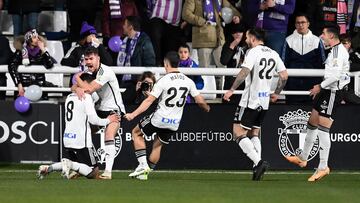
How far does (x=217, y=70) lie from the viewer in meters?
21.5

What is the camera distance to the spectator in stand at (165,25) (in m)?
22.9

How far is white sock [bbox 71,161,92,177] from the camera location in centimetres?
1772

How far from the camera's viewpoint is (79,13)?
23094 mm

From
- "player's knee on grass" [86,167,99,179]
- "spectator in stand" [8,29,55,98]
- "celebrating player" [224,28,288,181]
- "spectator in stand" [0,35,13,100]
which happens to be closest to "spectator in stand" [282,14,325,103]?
"celebrating player" [224,28,288,181]

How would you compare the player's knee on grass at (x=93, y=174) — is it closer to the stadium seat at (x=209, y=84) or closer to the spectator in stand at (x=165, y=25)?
the stadium seat at (x=209, y=84)

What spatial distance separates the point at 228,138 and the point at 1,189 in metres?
6.96

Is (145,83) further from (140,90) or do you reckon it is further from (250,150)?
(250,150)

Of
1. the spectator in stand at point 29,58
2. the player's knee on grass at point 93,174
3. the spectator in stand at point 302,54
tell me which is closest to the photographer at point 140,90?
the spectator in stand at point 29,58

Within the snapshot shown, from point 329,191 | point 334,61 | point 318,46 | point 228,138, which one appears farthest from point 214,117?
point 329,191

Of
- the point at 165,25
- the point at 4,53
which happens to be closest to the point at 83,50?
the point at 4,53

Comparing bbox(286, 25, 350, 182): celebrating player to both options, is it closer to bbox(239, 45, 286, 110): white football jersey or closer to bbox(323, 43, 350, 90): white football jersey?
bbox(323, 43, 350, 90): white football jersey

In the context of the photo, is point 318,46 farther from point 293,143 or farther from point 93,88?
point 93,88

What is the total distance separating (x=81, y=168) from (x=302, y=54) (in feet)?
19.7

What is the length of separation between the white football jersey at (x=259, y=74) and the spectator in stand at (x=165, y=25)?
3.76 metres
